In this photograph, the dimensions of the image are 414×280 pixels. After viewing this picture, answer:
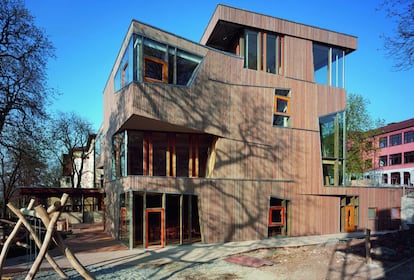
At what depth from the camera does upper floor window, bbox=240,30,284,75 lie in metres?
20.2

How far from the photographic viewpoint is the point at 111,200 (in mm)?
21672

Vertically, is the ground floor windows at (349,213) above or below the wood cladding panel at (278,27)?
below

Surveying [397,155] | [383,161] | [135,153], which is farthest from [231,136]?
[383,161]

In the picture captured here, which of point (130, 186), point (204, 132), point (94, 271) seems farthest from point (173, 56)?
point (94, 271)

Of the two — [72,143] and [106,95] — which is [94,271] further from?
[72,143]

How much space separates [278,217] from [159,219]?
7.04 metres

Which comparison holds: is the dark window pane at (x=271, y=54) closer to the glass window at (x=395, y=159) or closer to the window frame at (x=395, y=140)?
the window frame at (x=395, y=140)

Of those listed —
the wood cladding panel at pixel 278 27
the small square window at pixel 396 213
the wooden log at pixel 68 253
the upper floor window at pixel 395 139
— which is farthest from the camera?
the upper floor window at pixel 395 139

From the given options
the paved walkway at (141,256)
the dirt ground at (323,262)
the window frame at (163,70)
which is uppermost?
the window frame at (163,70)

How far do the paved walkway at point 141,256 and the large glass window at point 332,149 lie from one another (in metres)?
3.88

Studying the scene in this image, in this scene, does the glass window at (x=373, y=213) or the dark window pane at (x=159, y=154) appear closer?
the dark window pane at (x=159, y=154)

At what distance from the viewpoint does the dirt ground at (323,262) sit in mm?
11133

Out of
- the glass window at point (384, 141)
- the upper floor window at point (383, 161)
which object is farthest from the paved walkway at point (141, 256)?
the glass window at point (384, 141)

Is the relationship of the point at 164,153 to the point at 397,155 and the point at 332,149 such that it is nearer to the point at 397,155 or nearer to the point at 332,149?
the point at 332,149
